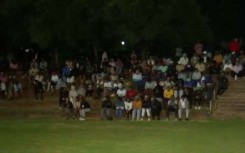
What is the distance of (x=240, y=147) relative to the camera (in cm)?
1938

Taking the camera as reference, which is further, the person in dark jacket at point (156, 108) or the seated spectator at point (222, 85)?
the seated spectator at point (222, 85)

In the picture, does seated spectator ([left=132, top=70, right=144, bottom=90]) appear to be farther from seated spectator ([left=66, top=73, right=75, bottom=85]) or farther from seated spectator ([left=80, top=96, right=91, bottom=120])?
seated spectator ([left=80, top=96, right=91, bottom=120])

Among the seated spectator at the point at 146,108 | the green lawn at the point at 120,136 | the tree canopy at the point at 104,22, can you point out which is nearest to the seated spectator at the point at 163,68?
the tree canopy at the point at 104,22

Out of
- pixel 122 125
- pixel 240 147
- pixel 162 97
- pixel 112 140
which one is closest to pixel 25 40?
pixel 162 97

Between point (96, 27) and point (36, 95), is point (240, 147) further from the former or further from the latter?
point (96, 27)

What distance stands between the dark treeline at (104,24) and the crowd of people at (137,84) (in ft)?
5.40

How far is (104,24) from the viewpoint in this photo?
3803 centimetres

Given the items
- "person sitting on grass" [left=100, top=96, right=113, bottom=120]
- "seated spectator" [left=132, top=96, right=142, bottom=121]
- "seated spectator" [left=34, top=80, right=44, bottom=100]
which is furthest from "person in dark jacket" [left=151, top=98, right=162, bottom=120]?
"seated spectator" [left=34, top=80, right=44, bottom=100]

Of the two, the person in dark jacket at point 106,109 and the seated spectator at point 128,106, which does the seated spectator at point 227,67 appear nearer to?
the seated spectator at point 128,106

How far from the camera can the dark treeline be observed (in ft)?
116

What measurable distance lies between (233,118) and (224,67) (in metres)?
5.88

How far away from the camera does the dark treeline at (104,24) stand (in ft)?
116

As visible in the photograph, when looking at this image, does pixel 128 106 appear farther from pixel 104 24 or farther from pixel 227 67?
pixel 104 24

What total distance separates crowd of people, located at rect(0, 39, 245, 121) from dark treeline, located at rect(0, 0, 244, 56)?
5.40 feet
